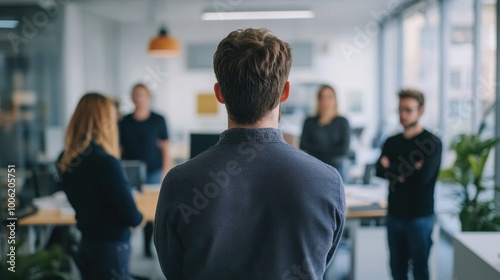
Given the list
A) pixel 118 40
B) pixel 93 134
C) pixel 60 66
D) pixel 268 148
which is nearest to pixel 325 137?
pixel 93 134

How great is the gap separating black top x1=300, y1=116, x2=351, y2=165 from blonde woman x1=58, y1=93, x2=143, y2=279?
7.82ft

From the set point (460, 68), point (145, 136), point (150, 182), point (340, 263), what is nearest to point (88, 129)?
point (145, 136)

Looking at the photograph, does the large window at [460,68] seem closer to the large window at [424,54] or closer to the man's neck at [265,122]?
the large window at [424,54]

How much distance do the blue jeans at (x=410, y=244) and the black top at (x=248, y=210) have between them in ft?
7.70

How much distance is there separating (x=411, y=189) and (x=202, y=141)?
1500mm

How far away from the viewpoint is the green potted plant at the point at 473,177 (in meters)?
3.80

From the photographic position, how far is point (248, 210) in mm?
1225

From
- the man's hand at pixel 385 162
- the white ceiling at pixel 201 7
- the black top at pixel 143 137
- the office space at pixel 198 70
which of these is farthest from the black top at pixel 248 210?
the office space at pixel 198 70

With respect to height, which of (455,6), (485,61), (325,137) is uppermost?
(455,6)

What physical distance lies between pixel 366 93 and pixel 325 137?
5885mm

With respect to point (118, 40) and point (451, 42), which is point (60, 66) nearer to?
point (118, 40)

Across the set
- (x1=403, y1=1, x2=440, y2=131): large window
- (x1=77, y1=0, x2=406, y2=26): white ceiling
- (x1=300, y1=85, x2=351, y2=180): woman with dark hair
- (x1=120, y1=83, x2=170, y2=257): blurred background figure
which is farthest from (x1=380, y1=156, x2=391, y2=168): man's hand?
(x1=77, y1=0, x2=406, y2=26): white ceiling

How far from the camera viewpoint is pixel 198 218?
1.23 m

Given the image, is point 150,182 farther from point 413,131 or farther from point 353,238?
point 413,131
